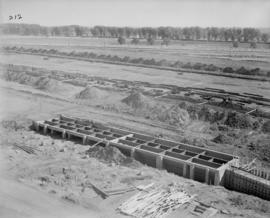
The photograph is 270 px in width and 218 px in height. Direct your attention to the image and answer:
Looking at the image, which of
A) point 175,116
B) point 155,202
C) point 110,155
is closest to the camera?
point 155,202

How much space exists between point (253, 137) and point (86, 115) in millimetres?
10233

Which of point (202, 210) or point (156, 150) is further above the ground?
point (156, 150)

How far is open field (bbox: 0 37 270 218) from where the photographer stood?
1181 centimetres

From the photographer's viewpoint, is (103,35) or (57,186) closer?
(57,186)

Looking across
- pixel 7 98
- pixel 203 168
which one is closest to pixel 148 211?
pixel 203 168

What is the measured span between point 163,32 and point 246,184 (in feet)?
255

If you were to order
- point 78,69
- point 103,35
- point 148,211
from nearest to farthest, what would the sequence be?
1. point 148,211
2. point 78,69
3. point 103,35

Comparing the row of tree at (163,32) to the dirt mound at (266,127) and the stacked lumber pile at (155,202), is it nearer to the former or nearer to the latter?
the dirt mound at (266,127)

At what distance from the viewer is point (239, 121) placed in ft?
62.7

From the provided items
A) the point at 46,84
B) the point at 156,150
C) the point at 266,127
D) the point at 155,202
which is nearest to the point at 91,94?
the point at 46,84

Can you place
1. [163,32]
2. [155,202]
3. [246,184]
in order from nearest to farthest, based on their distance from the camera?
[155,202], [246,184], [163,32]

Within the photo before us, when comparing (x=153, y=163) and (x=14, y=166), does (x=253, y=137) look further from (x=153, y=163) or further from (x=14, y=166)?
(x=14, y=166)

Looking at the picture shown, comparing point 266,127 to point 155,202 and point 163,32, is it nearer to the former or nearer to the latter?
point 155,202

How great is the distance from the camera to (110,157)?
49.4ft
